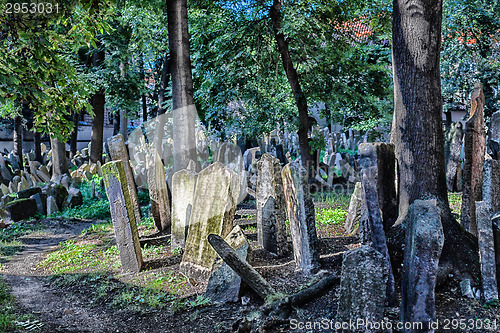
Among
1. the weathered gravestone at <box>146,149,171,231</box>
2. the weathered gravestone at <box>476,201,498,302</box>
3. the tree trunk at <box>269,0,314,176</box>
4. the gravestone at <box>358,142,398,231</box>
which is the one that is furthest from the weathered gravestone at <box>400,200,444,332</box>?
the tree trunk at <box>269,0,314,176</box>

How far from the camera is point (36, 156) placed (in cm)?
1980

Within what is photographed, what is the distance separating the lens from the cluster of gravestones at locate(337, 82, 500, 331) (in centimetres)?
269

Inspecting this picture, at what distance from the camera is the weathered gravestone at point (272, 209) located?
18.0ft

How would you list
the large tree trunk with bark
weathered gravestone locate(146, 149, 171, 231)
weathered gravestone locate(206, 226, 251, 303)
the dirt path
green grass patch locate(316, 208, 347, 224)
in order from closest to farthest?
the dirt path < weathered gravestone locate(206, 226, 251, 303) < the large tree trunk with bark < weathered gravestone locate(146, 149, 171, 231) < green grass patch locate(316, 208, 347, 224)

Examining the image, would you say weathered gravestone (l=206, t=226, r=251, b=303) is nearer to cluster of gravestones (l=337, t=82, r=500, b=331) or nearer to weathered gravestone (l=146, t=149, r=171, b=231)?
cluster of gravestones (l=337, t=82, r=500, b=331)

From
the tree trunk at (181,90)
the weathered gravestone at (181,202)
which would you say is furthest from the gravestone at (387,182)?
the tree trunk at (181,90)

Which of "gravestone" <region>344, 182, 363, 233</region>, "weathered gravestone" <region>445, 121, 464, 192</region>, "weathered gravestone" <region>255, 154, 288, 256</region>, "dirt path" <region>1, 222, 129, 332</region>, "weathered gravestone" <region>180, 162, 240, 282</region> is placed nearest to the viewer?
"dirt path" <region>1, 222, 129, 332</region>

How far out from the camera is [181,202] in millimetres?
5941

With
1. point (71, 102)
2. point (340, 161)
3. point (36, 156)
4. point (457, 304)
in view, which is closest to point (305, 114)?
point (340, 161)

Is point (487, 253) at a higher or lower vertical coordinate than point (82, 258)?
higher

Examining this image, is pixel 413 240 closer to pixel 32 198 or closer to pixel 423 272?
pixel 423 272

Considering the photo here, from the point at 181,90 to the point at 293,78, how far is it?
3.35 metres

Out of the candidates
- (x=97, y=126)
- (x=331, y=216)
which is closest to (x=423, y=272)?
(x=331, y=216)

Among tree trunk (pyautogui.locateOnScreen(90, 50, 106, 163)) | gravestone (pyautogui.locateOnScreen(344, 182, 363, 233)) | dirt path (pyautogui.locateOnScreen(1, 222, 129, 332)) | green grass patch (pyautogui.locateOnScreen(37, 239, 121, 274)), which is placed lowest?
dirt path (pyautogui.locateOnScreen(1, 222, 129, 332))
